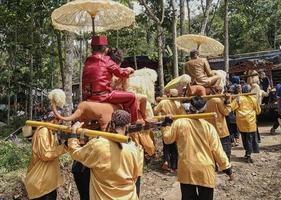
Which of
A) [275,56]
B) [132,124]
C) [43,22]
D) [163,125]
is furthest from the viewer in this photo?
[43,22]

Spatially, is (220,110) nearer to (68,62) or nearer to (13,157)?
(68,62)

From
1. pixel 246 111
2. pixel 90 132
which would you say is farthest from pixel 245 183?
pixel 90 132

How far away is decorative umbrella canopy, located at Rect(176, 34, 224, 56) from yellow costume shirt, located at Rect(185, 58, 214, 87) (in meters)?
1.24

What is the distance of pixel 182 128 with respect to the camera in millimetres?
5691

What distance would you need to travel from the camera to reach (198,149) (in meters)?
5.68

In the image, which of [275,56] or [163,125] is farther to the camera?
[275,56]

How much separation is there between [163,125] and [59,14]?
189cm

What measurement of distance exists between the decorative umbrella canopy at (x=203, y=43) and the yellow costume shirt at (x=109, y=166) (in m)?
5.14

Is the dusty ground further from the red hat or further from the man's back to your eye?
the red hat

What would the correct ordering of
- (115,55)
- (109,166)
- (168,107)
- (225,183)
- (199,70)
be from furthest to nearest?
1. (225,183)
2. (168,107)
3. (199,70)
4. (115,55)
5. (109,166)

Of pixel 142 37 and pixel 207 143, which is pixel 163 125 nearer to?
pixel 207 143

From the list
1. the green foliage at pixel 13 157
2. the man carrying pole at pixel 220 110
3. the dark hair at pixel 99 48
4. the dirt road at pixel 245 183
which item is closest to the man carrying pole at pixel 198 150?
the dark hair at pixel 99 48

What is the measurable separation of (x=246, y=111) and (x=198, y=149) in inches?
194

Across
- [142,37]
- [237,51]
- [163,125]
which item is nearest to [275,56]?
[142,37]
